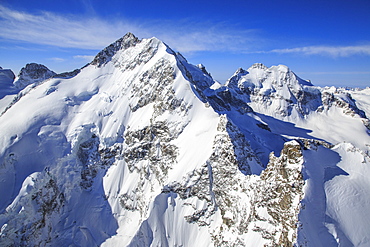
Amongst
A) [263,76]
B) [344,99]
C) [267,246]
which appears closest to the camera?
[267,246]

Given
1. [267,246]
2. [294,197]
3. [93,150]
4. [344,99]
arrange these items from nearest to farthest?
[294,197] < [267,246] < [93,150] < [344,99]

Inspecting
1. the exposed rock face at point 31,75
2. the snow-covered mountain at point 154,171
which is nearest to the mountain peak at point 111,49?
the snow-covered mountain at point 154,171

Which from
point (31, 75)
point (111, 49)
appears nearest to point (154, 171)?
point (111, 49)

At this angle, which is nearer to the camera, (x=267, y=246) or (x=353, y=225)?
(x=353, y=225)

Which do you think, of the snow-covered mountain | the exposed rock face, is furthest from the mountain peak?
the exposed rock face

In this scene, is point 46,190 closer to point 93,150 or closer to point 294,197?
point 93,150

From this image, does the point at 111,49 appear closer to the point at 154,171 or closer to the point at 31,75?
the point at 154,171

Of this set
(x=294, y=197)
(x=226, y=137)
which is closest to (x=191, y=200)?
(x=226, y=137)

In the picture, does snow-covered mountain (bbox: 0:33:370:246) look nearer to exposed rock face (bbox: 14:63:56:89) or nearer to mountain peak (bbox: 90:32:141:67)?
mountain peak (bbox: 90:32:141:67)
